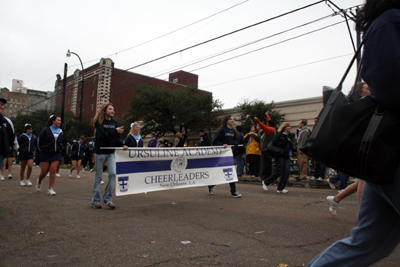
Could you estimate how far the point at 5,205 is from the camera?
586 centimetres

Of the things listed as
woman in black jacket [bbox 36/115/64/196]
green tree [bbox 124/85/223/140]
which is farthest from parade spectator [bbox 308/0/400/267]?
green tree [bbox 124/85/223/140]

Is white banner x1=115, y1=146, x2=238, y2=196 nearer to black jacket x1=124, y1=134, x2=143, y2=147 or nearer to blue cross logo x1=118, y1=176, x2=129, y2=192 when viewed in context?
blue cross logo x1=118, y1=176, x2=129, y2=192

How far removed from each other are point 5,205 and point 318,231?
18.5 ft

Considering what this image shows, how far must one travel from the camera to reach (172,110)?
34.9 metres

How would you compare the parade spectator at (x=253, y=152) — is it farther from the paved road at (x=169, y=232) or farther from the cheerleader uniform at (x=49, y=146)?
the cheerleader uniform at (x=49, y=146)

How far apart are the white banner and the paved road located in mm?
448

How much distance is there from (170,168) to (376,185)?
17.8 feet

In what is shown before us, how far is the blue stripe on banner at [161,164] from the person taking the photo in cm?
612

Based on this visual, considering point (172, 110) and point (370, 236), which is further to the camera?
point (172, 110)

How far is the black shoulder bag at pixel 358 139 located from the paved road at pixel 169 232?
5.68 ft

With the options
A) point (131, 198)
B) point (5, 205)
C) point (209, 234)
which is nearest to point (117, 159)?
point (131, 198)

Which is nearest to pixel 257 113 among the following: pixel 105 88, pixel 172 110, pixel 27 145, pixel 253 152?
pixel 172 110

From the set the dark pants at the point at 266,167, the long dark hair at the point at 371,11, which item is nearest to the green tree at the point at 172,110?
the dark pants at the point at 266,167

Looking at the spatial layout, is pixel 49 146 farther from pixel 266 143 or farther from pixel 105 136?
pixel 266 143
